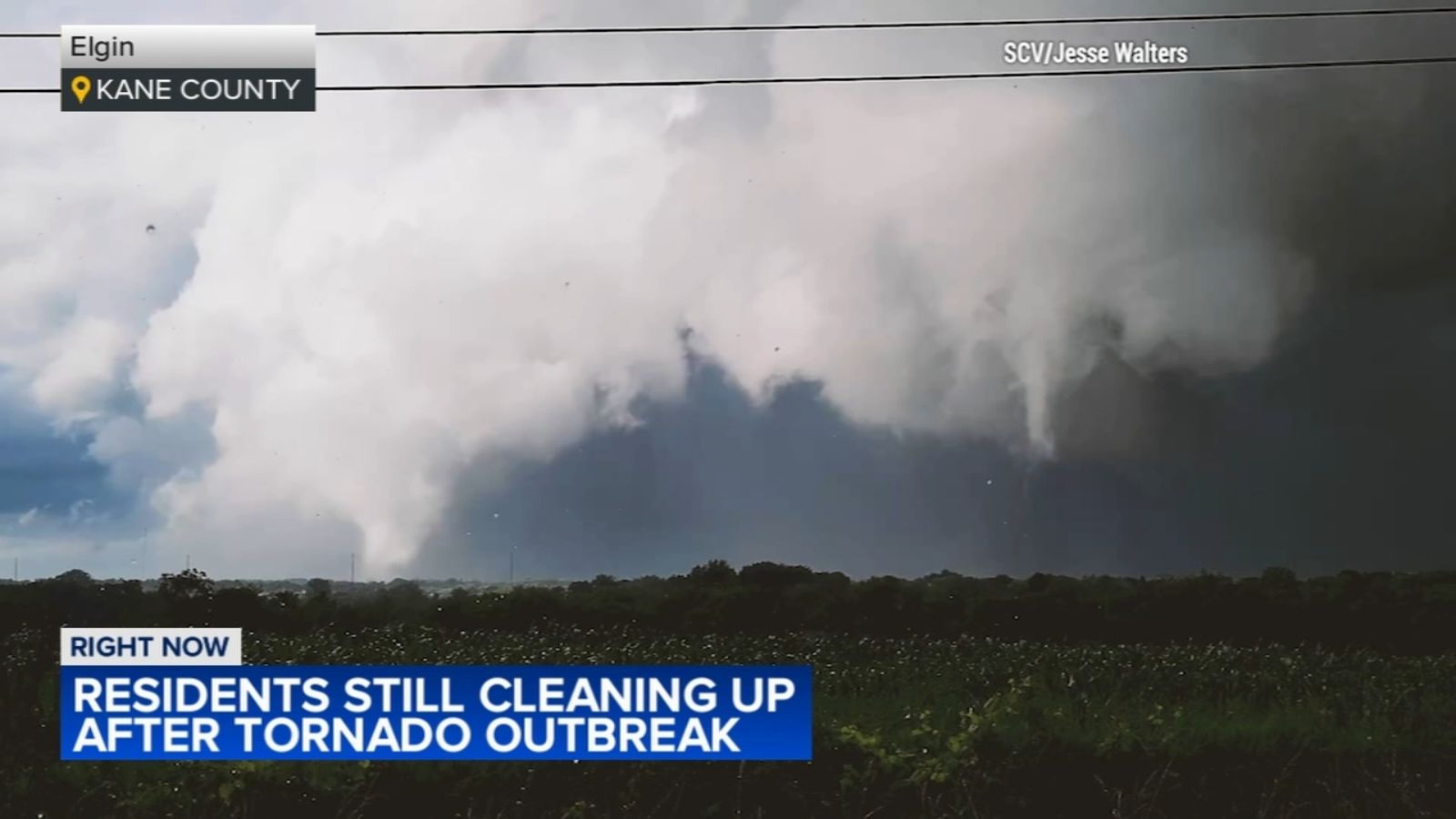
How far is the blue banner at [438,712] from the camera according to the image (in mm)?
6926

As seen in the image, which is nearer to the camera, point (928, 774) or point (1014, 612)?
point (928, 774)

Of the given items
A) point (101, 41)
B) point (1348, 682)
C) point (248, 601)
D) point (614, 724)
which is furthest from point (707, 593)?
point (101, 41)

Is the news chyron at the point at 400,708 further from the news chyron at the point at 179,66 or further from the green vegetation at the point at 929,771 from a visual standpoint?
the news chyron at the point at 179,66

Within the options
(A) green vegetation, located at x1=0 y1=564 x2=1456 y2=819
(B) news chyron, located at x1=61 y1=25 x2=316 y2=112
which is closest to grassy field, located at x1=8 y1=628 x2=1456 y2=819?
(A) green vegetation, located at x1=0 y1=564 x2=1456 y2=819

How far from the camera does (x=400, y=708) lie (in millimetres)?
7281

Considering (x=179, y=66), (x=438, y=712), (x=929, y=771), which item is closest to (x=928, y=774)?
(x=929, y=771)

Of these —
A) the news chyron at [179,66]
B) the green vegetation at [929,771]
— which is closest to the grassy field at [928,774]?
the green vegetation at [929,771]

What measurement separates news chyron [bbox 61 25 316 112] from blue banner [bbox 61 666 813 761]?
418 centimetres

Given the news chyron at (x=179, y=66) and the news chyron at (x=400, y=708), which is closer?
the news chyron at (x=400, y=708)

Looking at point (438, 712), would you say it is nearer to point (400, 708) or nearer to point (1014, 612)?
point (400, 708)

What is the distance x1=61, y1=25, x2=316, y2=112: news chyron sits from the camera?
27.4ft

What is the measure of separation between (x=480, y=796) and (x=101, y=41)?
6.22 metres

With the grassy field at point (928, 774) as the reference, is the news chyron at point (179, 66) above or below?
above

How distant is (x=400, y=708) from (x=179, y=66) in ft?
16.5
